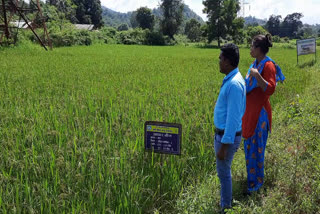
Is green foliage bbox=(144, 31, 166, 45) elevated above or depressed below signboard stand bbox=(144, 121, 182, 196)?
above

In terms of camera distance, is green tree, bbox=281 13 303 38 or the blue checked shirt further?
green tree, bbox=281 13 303 38

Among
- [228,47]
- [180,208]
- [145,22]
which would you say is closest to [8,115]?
[180,208]

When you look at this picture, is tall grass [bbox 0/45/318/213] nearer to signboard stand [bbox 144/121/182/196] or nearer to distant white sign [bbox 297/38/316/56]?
signboard stand [bbox 144/121/182/196]

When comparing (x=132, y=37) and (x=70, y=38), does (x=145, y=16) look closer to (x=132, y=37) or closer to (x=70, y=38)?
(x=132, y=37)

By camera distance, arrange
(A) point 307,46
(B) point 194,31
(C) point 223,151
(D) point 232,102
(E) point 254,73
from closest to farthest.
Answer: (D) point 232,102
(C) point 223,151
(E) point 254,73
(A) point 307,46
(B) point 194,31

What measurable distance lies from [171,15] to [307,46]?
36194mm

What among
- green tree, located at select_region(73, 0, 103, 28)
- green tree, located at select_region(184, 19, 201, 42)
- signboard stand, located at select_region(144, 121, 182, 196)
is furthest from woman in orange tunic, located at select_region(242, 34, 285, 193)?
green tree, located at select_region(184, 19, 201, 42)

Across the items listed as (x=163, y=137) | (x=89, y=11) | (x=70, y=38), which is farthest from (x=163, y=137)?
(x=89, y=11)

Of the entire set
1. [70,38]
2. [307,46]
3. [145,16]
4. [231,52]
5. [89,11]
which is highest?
[89,11]

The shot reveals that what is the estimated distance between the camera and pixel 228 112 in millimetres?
1949

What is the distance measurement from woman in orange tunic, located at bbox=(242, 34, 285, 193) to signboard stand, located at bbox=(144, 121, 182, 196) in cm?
85

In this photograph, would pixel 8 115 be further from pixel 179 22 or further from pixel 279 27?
pixel 279 27

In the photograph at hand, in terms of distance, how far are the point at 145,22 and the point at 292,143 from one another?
5584 centimetres

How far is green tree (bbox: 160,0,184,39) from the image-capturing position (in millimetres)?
44312
